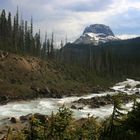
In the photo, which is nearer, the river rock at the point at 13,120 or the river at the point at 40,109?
the river rock at the point at 13,120

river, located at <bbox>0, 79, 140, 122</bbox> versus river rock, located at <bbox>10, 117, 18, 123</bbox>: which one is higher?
river rock, located at <bbox>10, 117, 18, 123</bbox>

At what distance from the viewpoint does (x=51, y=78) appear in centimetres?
10994

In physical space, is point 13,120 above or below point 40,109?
above

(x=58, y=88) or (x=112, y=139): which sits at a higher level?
(x=112, y=139)

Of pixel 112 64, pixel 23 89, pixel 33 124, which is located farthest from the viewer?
pixel 112 64

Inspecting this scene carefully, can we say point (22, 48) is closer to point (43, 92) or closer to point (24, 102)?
point (43, 92)

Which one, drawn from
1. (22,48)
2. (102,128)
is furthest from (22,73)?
(102,128)

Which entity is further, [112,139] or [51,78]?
[51,78]

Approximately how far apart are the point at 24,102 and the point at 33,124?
188ft

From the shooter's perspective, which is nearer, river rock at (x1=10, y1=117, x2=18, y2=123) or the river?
river rock at (x1=10, y1=117, x2=18, y2=123)

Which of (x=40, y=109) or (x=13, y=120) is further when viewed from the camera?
(x=40, y=109)

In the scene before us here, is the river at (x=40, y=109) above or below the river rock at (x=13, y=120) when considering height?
below

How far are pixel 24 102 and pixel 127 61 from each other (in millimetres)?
120451

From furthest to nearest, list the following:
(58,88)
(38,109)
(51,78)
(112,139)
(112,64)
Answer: (112,64) → (51,78) → (58,88) → (38,109) → (112,139)
